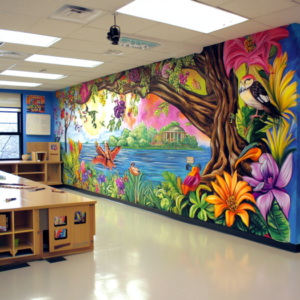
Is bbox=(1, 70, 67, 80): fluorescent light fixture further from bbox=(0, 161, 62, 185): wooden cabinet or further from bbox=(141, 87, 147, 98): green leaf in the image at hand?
bbox=(0, 161, 62, 185): wooden cabinet

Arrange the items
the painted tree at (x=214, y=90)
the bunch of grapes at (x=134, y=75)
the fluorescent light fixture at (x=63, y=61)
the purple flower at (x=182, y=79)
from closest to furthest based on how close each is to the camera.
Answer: the painted tree at (x=214, y=90), the purple flower at (x=182, y=79), the fluorescent light fixture at (x=63, y=61), the bunch of grapes at (x=134, y=75)

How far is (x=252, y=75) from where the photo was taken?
486 centimetres

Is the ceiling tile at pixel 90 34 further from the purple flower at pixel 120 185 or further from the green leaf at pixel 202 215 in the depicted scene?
the purple flower at pixel 120 185

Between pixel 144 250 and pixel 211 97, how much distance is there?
2571 millimetres

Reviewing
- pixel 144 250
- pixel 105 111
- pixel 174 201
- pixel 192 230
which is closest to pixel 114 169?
pixel 105 111

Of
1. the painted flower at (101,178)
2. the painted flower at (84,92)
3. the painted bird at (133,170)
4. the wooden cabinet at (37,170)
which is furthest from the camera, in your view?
the wooden cabinet at (37,170)

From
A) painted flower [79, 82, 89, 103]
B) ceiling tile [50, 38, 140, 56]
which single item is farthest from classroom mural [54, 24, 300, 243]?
ceiling tile [50, 38, 140, 56]

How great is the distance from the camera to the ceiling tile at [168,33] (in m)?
4.43

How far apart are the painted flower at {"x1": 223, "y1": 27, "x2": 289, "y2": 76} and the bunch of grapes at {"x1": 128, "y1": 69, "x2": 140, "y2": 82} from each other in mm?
2368

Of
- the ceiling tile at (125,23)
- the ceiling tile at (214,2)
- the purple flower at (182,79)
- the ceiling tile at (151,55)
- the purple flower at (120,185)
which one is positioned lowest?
the purple flower at (120,185)

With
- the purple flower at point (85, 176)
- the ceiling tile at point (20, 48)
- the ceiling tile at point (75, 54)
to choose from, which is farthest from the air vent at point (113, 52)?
the purple flower at point (85, 176)

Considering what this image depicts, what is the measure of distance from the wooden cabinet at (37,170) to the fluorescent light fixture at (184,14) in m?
6.60

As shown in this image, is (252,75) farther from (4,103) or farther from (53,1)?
(4,103)

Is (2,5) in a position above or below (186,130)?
above
